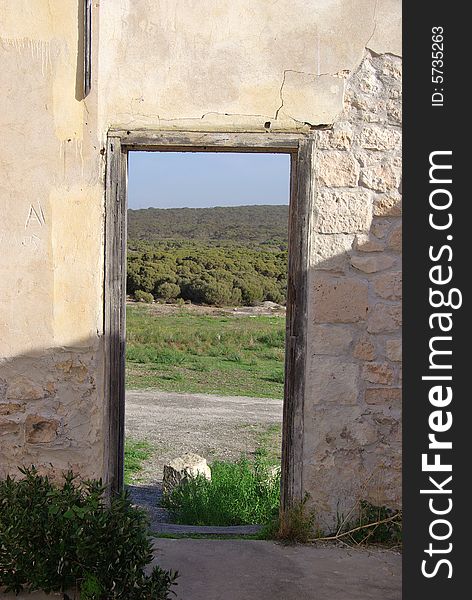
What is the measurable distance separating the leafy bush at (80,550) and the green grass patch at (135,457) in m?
4.02

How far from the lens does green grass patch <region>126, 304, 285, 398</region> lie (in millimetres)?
13461

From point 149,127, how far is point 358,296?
4.75 feet

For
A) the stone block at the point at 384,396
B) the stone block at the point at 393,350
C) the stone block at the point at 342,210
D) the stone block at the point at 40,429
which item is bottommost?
the stone block at the point at 40,429

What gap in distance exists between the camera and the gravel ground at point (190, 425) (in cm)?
833

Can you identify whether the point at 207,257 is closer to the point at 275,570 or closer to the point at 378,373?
the point at 378,373

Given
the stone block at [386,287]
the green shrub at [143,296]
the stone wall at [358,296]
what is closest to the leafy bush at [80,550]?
the stone wall at [358,296]

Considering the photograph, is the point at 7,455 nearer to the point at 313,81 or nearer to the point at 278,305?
the point at 313,81

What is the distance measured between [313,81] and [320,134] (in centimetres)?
28

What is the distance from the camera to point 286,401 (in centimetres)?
435

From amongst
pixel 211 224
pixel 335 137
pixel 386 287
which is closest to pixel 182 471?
pixel 386 287

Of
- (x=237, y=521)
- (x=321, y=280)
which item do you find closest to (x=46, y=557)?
(x=321, y=280)

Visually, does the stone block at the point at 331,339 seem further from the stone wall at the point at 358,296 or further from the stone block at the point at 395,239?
the stone block at the point at 395,239

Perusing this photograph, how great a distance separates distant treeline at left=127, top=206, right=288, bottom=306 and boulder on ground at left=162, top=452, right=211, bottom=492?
12.0 m

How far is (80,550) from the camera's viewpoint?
336 cm
